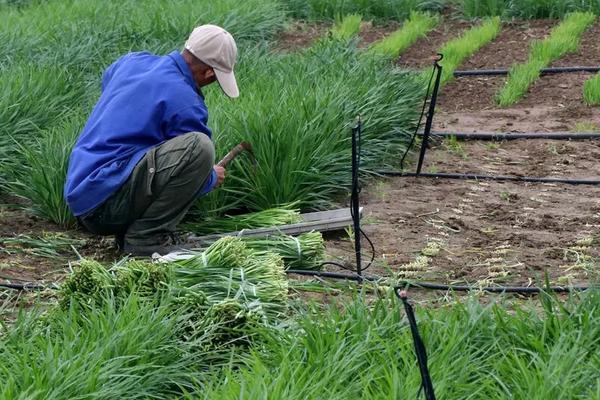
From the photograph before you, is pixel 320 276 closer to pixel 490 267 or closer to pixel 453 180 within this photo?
pixel 490 267

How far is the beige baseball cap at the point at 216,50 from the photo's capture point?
192 inches

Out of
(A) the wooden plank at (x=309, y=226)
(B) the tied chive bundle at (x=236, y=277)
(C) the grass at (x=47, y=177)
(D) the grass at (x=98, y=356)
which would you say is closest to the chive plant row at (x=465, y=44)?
(A) the wooden plank at (x=309, y=226)

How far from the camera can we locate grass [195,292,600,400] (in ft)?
10.5

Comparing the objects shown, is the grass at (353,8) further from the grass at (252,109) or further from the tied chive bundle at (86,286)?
the tied chive bundle at (86,286)

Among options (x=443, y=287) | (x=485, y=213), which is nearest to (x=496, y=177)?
(x=485, y=213)

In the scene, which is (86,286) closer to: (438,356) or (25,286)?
(25,286)

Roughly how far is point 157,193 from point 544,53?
4.71m

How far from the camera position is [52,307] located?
13.1 feet

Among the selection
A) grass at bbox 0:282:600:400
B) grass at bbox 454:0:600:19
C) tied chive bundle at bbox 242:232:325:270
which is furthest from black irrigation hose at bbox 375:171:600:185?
grass at bbox 454:0:600:19

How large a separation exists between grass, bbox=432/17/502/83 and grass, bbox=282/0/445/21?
0.79 metres

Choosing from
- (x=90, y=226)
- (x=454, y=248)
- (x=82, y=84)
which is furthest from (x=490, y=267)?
(x=82, y=84)

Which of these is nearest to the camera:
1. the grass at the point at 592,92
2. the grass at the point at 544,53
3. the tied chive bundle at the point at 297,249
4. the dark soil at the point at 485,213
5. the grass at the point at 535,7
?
the tied chive bundle at the point at 297,249

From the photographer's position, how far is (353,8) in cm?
1072

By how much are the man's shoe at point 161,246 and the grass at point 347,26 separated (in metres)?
4.73
